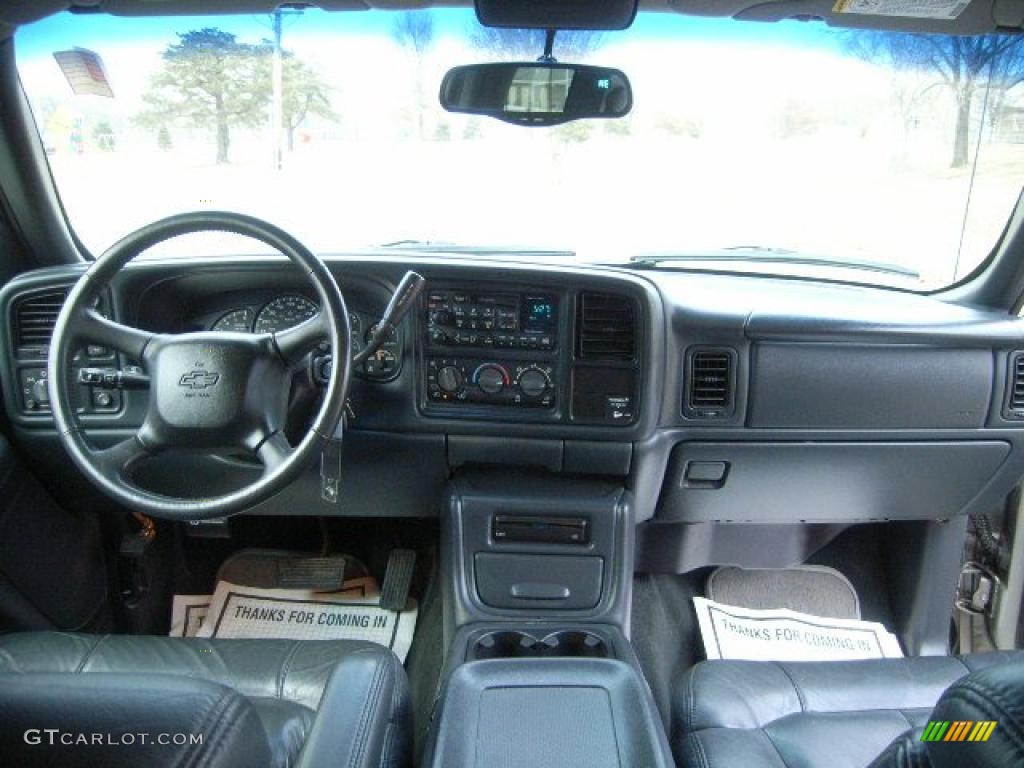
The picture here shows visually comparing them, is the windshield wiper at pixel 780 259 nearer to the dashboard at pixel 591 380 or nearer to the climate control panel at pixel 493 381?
the dashboard at pixel 591 380

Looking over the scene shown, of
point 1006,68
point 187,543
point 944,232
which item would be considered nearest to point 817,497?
point 944,232

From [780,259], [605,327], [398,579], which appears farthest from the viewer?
[398,579]

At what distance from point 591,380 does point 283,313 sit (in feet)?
2.75

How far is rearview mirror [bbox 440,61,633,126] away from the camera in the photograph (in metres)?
2.06

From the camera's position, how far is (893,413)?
7.80 ft

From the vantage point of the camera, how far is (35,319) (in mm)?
2250

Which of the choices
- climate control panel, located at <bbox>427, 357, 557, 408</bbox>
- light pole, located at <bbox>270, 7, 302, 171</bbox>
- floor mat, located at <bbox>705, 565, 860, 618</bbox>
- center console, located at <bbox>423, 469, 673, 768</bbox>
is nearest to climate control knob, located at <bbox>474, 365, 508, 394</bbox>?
climate control panel, located at <bbox>427, 357, 557, 408</bbox>

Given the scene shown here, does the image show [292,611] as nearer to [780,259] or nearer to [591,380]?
[591,380]

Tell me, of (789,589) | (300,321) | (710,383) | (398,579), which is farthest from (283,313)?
(789,589)

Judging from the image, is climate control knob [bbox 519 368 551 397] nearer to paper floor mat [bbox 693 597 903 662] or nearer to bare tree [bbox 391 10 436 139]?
bare tree [bbox 391 10 436 139]

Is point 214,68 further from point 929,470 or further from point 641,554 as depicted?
point 929,470

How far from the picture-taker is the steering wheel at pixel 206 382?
1.75 meters

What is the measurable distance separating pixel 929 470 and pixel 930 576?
19.6 inches

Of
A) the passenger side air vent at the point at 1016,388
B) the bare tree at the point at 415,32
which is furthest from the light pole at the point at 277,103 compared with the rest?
the passenger side air vent at the point at 1016,388
